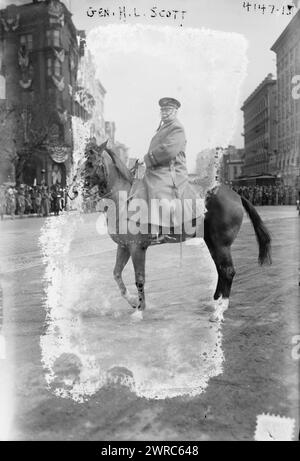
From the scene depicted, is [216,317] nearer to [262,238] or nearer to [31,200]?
[262,238]

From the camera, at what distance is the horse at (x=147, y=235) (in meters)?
4.71

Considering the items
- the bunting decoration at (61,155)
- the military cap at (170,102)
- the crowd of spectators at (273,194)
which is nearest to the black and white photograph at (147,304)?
the military cap at (170,102)

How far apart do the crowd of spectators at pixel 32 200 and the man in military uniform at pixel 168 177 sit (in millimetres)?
21220

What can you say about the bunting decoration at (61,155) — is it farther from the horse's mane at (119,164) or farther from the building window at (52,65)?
the horse's mane at (119,164)

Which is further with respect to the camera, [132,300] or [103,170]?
[132,300]

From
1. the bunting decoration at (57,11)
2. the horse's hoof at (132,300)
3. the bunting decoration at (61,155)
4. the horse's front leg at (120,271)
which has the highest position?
the bunting decoration at (57,11)

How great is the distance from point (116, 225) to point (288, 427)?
284 cm

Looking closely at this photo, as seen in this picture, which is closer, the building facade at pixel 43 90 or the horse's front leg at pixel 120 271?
the building facade at pixel 43 90

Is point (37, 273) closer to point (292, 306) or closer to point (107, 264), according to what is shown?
point (107, 264)

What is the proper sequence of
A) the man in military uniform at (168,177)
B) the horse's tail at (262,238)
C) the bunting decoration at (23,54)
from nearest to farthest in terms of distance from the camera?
the man in military uniform at (168,177) → the horse's tail at (262,238) → the bunting decoration at (23,54)

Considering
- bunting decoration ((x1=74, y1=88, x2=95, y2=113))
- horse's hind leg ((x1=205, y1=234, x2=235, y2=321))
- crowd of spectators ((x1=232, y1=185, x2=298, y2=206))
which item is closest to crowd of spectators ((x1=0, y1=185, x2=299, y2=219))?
crowd of spectators ((x1=232, y1=185, x2=298, y2=206))

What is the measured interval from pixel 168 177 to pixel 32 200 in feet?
79.6

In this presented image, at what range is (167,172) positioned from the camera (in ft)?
15.4

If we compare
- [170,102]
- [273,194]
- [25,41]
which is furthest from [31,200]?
[170,102]
